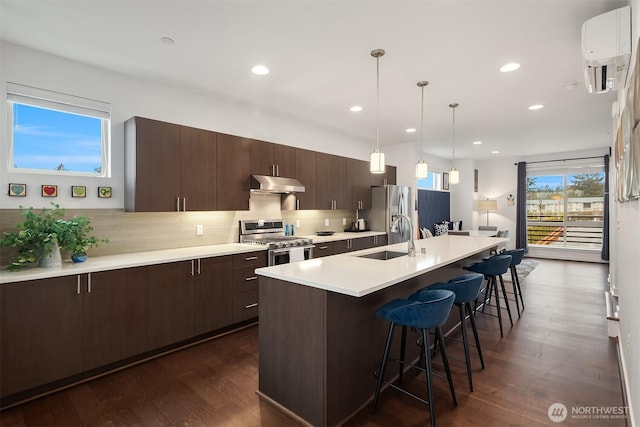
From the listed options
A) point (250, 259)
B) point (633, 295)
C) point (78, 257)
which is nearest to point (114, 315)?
point (78, 257)

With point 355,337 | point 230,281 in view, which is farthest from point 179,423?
point 230,281

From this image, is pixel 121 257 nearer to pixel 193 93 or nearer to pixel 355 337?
pixel 193 93

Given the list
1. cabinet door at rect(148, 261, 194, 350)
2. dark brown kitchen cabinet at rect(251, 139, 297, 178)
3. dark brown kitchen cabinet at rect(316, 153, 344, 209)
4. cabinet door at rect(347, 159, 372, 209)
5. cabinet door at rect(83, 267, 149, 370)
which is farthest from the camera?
cabinet door at rect(347, 159, 372, 209)

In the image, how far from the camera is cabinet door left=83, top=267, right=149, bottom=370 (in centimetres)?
258

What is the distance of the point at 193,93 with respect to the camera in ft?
12.7

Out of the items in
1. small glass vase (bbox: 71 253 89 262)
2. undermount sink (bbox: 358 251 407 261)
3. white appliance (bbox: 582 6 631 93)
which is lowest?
undermount sink (bbox: 358 251 407 261)

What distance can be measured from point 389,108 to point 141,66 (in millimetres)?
2987

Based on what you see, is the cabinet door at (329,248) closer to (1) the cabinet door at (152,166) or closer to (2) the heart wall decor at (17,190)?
(1) the cabinet door at (152,166)

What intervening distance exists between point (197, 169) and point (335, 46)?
1.95 meters

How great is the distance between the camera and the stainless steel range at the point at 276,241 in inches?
157

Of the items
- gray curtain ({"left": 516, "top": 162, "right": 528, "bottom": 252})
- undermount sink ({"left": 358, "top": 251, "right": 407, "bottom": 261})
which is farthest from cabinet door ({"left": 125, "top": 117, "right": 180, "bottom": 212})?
gray curtain ({"left": 516, "top": 162, "right": 528, "bottom": 252})

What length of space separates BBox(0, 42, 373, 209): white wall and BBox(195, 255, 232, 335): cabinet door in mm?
1133

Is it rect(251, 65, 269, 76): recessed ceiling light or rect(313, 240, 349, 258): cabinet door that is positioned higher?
rect(251, 65, 269, 76): recessed ceiling light

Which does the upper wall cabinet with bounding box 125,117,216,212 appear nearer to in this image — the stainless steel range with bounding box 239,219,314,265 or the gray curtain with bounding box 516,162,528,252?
the stainless steel range with bounding box 239,219,314,265
